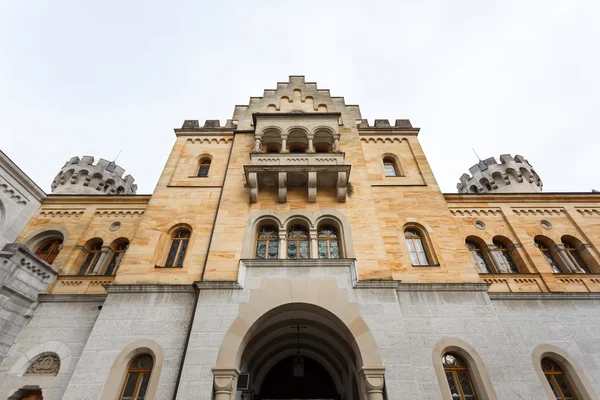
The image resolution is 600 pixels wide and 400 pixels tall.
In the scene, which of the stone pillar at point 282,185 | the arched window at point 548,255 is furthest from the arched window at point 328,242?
the arched window at point 548,255

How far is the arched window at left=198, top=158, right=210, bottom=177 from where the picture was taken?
13.4m

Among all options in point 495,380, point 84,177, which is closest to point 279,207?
point 495,380

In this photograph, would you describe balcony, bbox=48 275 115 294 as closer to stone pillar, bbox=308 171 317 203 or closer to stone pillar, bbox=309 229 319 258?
stone pillar, bbox=309 229 319 258

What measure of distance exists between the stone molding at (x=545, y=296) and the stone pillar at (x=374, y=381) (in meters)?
5.49

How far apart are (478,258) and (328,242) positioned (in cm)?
674

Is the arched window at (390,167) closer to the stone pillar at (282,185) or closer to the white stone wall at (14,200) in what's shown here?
the stone pillar at (282,185)

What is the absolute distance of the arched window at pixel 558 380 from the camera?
28.7ft

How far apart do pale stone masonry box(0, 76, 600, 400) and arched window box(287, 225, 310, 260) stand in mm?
44

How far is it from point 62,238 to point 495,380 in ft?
54.4

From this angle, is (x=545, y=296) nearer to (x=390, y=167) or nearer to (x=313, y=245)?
(x=390, y=167)

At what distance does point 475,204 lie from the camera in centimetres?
1352

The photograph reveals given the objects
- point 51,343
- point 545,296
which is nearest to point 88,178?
point 51,343

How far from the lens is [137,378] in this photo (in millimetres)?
8164

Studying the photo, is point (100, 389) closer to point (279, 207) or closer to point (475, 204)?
point (279, 207)
